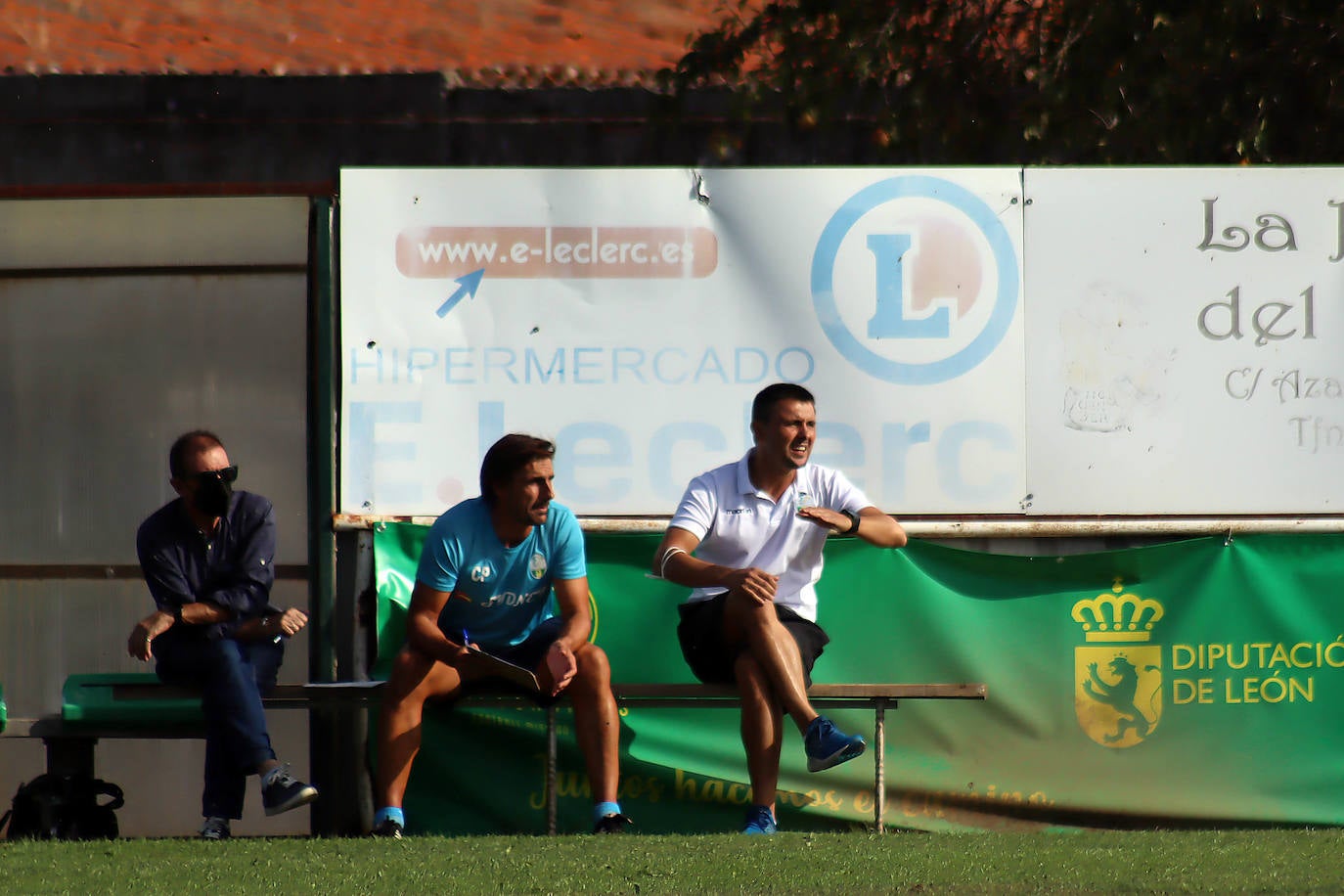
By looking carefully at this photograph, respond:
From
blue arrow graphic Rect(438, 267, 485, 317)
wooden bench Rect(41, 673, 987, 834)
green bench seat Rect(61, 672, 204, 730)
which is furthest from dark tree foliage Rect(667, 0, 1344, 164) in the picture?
green bench seat Rect(61, 672, 204, 730)

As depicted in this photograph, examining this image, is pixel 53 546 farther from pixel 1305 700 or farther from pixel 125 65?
pixel 125 65

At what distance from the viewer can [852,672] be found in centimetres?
640

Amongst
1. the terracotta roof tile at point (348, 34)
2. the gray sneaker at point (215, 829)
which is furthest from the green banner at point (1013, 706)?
the terracotta roof tile at point (348, 34)

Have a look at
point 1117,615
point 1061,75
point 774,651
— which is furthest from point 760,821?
point 1061,75

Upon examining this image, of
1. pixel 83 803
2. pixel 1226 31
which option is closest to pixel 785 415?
pixel 83 803

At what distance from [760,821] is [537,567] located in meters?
1.10

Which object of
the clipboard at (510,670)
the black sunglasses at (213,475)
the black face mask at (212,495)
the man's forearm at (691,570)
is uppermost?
the black sunglasses at (213,475)

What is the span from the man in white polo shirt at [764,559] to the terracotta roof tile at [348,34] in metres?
9.96

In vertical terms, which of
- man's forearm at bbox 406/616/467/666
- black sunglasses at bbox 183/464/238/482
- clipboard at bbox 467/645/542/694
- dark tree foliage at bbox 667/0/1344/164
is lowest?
clipboard at bbox 467/645/542/694

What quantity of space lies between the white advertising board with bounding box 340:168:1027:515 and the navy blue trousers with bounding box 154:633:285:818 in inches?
36.9

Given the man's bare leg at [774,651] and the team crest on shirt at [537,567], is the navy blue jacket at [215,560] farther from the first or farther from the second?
the man's bare leg at [774,651]

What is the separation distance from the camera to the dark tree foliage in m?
8.76

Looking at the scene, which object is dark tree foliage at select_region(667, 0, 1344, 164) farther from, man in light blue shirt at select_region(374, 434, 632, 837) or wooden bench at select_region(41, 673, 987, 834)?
man in light blue shirt at select_region(374, 434, 632, 837)

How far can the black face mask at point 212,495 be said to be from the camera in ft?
19.0
